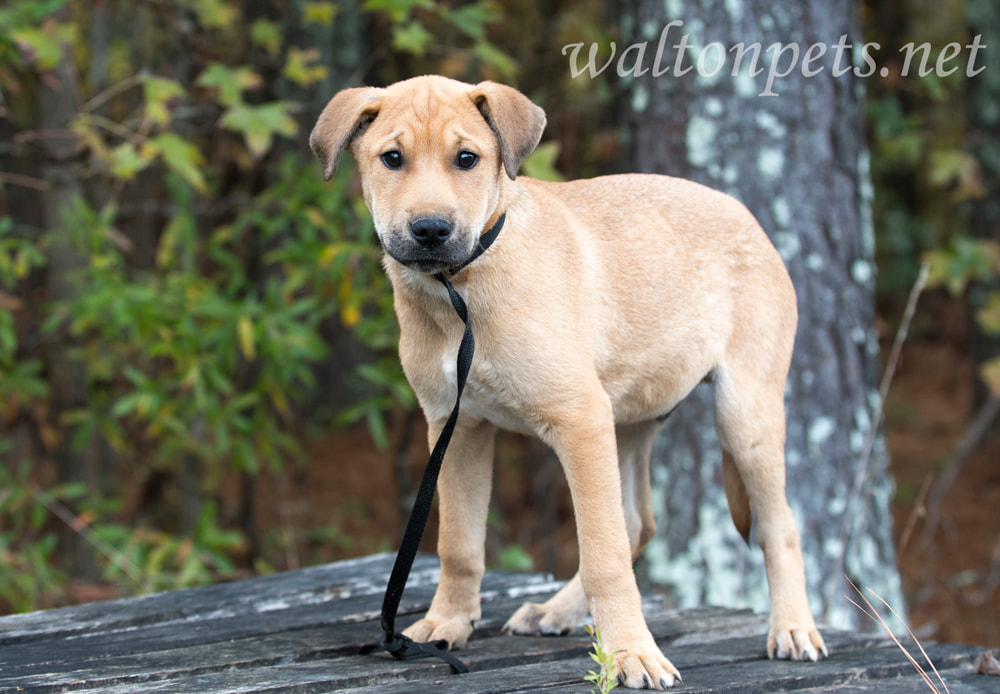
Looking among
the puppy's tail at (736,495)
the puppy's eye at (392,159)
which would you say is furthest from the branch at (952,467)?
the puppy's eye at (392,159)

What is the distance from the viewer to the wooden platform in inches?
129

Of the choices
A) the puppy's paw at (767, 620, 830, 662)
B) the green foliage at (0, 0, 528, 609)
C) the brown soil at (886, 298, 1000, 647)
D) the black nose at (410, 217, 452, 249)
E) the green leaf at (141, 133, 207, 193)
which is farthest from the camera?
the brown soil at (886, 298, 1000, 647)

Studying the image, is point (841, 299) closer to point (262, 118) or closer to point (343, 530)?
point (262, 118)

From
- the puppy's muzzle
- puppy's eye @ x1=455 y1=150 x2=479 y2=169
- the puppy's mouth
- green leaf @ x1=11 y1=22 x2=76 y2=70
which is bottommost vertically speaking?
the puppy's mouth

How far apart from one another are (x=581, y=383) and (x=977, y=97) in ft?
30.7

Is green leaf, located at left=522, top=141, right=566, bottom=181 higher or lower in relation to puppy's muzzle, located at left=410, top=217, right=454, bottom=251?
higher

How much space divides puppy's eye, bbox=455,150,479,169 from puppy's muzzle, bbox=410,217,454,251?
26cm

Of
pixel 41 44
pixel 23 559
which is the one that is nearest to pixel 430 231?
pixel 41 44

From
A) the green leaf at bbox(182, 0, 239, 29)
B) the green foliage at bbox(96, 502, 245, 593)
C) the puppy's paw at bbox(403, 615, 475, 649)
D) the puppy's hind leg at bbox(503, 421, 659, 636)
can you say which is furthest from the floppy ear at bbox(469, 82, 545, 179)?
the green foliage at bbox(96, 502, 245, 593)

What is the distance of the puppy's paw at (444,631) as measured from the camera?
383 cm

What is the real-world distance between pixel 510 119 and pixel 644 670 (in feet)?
5.89

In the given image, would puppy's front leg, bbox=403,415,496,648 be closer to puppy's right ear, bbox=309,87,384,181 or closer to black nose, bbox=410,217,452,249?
black nose, bbox=410,217,452,249

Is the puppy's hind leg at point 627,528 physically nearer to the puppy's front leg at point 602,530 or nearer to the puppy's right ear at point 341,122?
the puppy's front leg at point 602,530

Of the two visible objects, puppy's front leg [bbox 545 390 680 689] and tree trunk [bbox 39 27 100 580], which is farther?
tree trunk [bbox 39 27 100 580]
